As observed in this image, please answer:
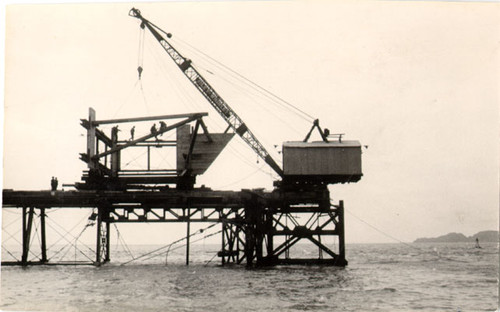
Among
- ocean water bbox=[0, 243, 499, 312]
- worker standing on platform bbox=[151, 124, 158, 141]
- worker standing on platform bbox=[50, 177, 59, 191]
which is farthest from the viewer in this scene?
worker standing on platform bbox=[151, 124, 158, 141]

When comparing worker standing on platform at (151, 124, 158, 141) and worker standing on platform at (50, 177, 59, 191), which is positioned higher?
worker standing on platform at (151, 124, 158, 141)

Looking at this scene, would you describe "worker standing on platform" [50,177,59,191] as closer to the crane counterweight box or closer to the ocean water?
the ocean water

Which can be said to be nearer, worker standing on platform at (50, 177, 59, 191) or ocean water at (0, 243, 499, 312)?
ocean water at (0, 243, 499, 312)

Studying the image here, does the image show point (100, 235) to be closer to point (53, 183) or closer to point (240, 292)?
point (53, 183)

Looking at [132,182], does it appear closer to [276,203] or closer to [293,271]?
[276,203]

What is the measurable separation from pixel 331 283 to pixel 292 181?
35.6 ft

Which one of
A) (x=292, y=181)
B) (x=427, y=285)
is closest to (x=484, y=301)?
(x=427, y=285)

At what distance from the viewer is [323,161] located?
39.0m

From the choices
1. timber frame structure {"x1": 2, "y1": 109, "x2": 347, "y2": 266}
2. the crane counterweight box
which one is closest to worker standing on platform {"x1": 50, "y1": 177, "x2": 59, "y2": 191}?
timber frame structure {"x1": 2, "y1": 109, "x2": 347, "y2": 266}

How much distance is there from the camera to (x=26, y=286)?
29.6m

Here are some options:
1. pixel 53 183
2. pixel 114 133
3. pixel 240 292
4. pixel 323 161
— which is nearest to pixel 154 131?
pixel 114 133

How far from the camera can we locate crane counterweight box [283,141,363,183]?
38812 mm

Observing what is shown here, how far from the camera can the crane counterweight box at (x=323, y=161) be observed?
127 feet

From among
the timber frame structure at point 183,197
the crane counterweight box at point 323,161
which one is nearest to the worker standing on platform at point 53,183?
the timber frame structure at point 183,197
